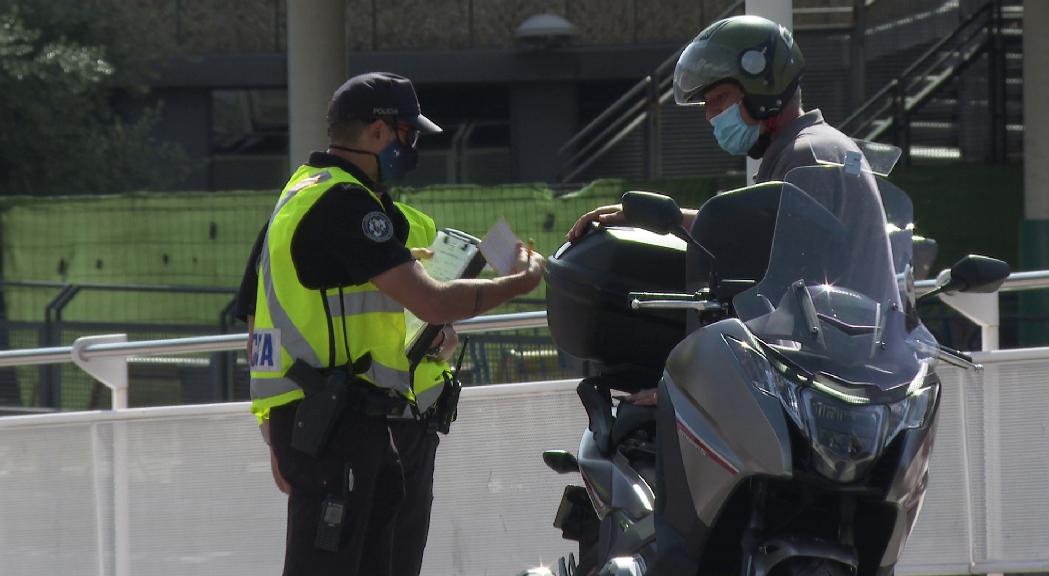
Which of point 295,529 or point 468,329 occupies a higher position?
point 468,329

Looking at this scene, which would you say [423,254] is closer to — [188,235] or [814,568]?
[814,568]

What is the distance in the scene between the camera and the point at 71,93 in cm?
2194

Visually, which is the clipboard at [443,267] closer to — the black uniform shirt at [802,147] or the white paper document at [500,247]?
the white paper document at [500,247]

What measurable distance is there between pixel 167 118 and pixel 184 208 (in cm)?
1358

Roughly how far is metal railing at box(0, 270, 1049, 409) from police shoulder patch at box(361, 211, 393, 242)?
Answer: 1.68 meters

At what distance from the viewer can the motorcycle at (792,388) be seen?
3623mm

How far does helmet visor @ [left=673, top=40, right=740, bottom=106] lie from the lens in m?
4.48

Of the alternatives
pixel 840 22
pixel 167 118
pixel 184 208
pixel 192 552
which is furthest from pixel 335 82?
pixel 167 118

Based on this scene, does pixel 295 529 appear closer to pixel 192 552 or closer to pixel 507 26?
pixel 192 552

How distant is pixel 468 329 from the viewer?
6.43 meters

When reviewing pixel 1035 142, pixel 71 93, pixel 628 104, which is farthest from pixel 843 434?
pixel 628 104

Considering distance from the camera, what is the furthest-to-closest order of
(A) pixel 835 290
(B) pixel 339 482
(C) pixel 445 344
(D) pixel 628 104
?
(D) pixel 628 104 < (C) pixel 445 344 < (B) pixel 339 482 < (A) pixel 835 290

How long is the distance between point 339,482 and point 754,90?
1568mm

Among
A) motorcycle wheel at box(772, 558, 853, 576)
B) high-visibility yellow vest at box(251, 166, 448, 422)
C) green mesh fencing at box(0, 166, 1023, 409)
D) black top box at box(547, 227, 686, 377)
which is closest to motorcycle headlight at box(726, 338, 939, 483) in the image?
motorcycle wheel at box(772, 558, 853, 576)
